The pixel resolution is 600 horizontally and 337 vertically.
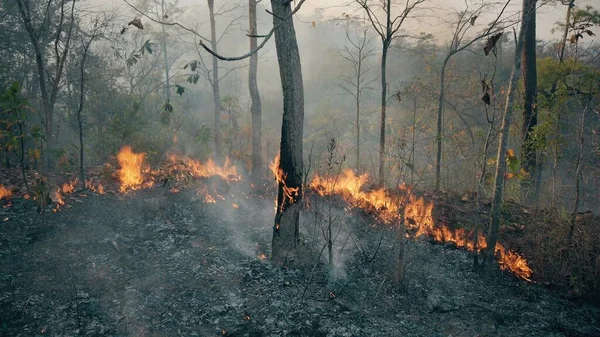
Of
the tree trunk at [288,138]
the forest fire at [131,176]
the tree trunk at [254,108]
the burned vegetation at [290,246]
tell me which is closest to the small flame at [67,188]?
the burned vegetation at [290,246]

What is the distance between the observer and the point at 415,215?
8055mm

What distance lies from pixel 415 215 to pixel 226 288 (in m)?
4.64

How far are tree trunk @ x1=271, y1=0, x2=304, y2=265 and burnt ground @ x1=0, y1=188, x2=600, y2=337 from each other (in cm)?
52

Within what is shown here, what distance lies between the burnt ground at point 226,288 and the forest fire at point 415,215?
335 mm

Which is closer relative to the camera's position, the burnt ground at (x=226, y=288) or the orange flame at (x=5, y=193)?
the burnt ground at (x=226, y=288)

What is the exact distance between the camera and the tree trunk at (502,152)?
5469mm

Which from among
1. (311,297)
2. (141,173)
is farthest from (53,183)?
(311,297)

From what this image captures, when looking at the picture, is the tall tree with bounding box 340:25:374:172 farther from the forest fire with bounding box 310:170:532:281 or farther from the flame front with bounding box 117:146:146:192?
the flame front with bounding box 117:146:146:192

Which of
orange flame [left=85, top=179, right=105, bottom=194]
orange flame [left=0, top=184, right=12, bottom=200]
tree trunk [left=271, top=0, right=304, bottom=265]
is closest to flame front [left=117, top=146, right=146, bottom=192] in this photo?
orange flame [left=85, top=179, right=105, bottom=194]

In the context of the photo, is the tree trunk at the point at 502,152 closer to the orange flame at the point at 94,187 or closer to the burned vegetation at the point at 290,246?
the burned vegetation at the point at 290,246

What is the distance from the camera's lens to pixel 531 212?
26.1 ft

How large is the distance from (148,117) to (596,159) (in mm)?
21470

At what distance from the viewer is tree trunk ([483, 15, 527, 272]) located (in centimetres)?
547

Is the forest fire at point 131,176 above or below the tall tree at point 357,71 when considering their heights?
below
